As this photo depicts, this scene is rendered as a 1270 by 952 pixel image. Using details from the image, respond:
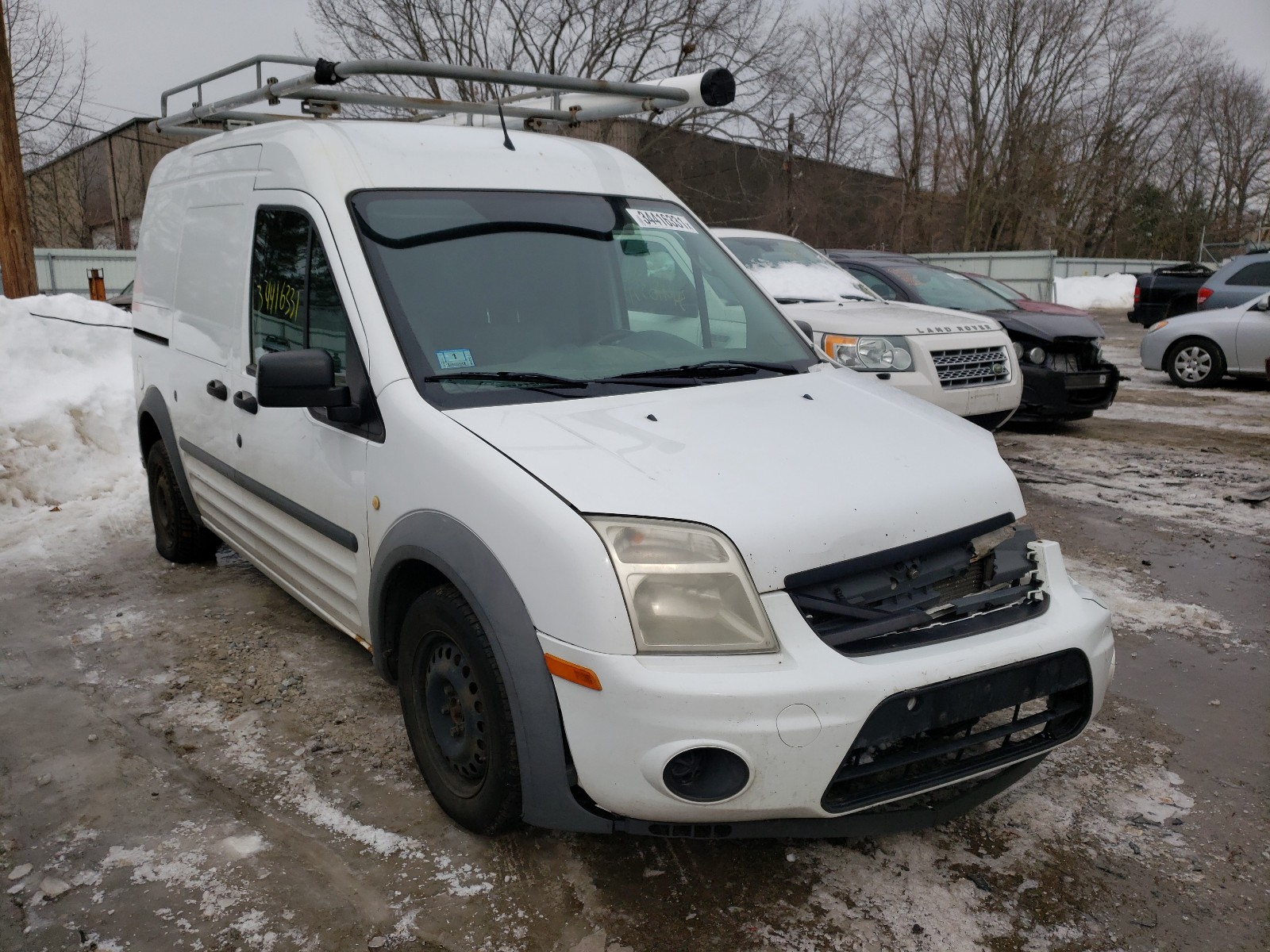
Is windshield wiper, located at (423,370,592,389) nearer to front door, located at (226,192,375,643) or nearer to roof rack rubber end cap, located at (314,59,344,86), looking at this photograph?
front door, located at (226,192,375,643)

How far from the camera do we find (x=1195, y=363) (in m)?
12.7

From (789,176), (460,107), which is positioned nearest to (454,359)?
(460,107)

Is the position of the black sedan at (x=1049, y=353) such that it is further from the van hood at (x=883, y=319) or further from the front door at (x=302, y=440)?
the front door at (x=302, y=440)

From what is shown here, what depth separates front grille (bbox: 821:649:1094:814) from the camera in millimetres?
2430

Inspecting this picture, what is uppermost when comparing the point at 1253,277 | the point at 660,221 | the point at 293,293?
the point at 660,221

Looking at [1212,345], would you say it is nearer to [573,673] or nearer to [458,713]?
[458,713]

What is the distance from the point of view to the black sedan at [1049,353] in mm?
9148

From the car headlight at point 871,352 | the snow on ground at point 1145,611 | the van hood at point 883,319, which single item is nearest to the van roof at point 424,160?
the snow on ground at point 1145,611

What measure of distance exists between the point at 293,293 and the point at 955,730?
262 centimetres

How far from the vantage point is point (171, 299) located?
193 inches

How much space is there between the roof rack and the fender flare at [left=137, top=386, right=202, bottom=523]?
1.33m

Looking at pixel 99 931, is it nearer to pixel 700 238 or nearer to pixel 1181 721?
pixel 700 238

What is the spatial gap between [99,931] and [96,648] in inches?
83.9

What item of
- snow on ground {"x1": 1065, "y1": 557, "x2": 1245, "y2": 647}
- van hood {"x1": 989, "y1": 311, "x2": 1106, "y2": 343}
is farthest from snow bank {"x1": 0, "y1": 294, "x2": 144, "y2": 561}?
van hood {"x1": 989, "y1": 311, "x2": 1106, "y2": 343}
